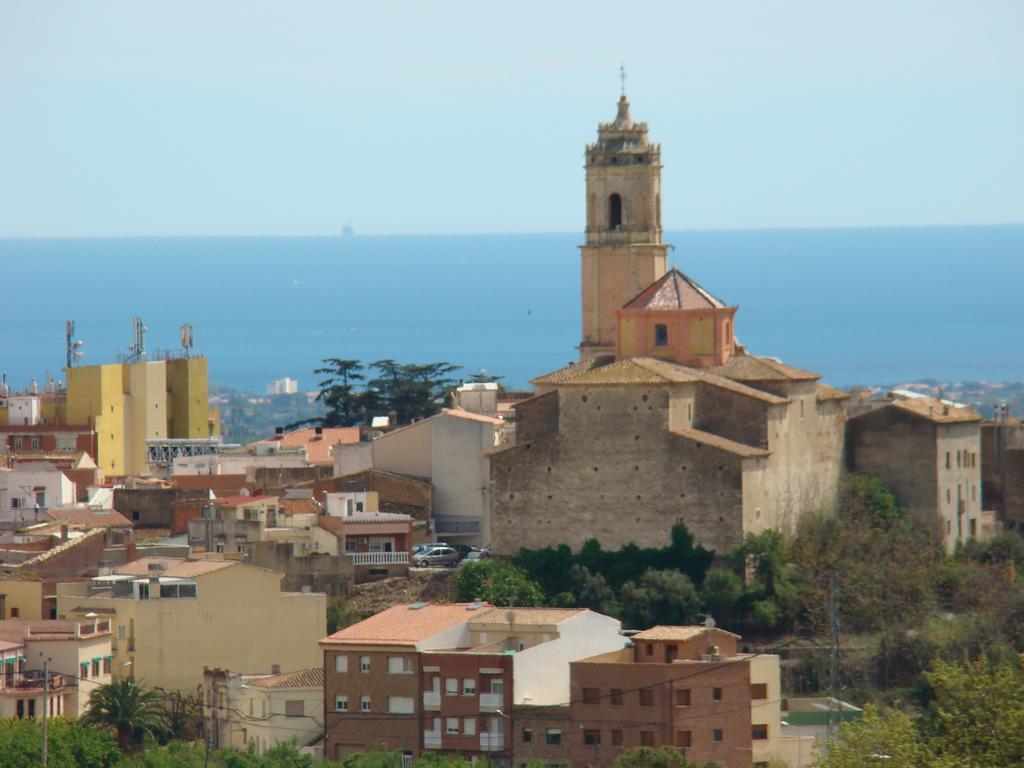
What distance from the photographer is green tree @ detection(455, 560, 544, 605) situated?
53.1 m

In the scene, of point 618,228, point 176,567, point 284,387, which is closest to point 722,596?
point 176,567

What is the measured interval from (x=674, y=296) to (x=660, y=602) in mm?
8602

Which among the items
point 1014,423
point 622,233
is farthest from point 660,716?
point 622,233

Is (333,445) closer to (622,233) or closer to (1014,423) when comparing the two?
(622,233)

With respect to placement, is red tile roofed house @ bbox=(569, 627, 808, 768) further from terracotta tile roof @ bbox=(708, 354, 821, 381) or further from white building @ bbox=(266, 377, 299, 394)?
white building @ bbox=(266, 377, 299, 394)

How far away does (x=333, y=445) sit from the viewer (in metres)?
66.6

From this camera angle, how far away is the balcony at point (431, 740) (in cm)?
4687

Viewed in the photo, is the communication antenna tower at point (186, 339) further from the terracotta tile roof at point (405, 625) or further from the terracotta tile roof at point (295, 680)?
the terracotta tile roof at point (295, 680)

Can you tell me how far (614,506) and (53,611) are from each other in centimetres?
943

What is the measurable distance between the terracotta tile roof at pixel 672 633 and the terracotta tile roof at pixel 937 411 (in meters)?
12.7

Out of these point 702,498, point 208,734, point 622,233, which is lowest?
point 208,734

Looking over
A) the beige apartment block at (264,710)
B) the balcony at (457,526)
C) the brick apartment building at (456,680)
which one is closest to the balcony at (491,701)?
the brick apartment building at (456,680)

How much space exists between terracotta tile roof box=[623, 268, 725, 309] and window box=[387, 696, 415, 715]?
14.2 metres

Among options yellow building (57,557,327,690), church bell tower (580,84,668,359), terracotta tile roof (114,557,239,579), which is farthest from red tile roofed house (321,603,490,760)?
church bell tower (580,84,668,359)
